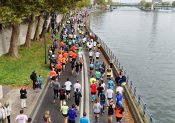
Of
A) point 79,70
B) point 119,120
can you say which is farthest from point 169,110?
point 119,120

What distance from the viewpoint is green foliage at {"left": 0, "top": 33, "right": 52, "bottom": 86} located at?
2743 cm

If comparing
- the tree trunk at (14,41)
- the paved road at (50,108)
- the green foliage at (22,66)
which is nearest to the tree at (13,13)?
the tree trunk at (14,41)

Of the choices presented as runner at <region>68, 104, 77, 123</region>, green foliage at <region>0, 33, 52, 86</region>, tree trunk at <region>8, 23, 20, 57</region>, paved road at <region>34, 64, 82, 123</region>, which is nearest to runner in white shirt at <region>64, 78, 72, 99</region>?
paved road at <region>34, 64, 82, 123</region>

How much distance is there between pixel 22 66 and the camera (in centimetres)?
3203

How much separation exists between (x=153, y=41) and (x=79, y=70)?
2150 inches

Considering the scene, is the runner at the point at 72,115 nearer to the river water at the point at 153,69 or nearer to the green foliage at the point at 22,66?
the green foliage at the point at 22,66

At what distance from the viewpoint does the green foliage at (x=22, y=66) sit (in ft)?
90.0

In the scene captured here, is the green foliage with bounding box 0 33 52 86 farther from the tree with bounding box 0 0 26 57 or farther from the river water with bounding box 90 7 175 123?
the river water with bounding box 90 7 175 123

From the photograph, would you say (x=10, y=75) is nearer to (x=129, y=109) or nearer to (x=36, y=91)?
(x=36, y=91)

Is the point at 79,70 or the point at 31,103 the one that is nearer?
the point at 31,103

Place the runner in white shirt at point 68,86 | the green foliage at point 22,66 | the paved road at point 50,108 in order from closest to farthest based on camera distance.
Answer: the paved road at point 50,108 < the runner in white shirt at point 68,86 < the green foliage at point 22,66

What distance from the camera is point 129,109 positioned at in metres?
22.6

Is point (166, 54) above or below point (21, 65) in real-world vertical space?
below

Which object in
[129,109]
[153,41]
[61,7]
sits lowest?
[153,41]
